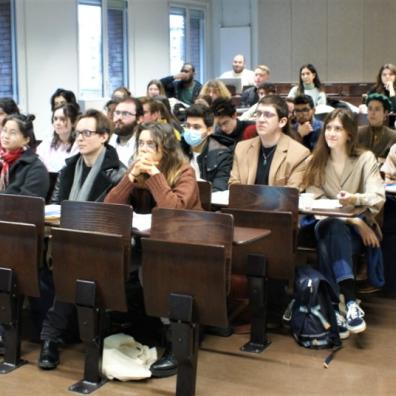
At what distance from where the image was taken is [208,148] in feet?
15.8

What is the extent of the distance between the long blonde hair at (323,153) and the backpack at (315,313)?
27.6 inches

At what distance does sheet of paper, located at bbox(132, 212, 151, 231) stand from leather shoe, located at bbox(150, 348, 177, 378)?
581 mm

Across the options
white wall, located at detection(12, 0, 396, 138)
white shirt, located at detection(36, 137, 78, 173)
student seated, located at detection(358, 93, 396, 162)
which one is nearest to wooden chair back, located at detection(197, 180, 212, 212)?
white shirt, located at detection(36, 137, 78, 173)

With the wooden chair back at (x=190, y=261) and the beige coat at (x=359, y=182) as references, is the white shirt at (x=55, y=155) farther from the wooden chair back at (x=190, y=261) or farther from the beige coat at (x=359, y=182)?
the wooden chair back at (x=190, y=261)

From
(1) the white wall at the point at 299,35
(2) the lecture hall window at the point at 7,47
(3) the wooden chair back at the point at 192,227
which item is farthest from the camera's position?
(1) the white wall at the point at 299,35

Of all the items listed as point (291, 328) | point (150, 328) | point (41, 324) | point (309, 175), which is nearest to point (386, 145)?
point (309, 175)

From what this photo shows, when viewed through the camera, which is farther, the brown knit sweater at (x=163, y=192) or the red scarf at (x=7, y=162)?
the red scarf at (x=7, y=162)

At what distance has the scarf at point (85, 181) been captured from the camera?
398cm

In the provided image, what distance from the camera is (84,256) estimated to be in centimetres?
324

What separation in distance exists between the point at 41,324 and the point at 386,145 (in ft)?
9.72

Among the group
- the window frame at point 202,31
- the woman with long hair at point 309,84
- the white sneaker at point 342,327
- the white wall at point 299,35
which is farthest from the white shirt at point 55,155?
the window frame at point 202,31

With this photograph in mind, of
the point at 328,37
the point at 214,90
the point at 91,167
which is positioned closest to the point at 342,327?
the point at 91,167

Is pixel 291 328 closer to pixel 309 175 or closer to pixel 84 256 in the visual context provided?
pixel 309 175

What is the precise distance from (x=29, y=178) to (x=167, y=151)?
98cm
